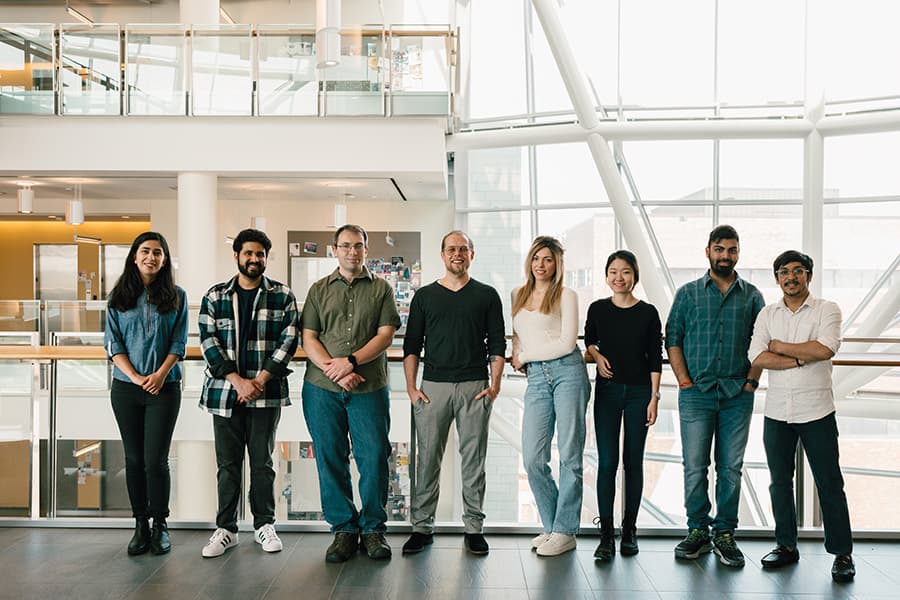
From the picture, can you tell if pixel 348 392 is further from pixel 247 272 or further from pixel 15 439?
pixel 15 439

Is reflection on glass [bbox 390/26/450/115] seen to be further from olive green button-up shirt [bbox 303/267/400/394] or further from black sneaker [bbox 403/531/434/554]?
black sneaker [bbox 403/531/434/554]

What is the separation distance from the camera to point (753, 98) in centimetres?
1581

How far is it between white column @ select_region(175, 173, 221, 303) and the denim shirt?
730 centimetres

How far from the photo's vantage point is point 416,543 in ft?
16.1

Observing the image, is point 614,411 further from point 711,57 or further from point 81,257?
point 81,257

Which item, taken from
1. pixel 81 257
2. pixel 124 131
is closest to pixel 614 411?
pixel 124 131

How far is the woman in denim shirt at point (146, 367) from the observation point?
482cm

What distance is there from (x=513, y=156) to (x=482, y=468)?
1356 cm

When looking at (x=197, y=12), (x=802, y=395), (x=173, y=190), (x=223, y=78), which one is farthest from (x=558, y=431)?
(x=173, y=190)

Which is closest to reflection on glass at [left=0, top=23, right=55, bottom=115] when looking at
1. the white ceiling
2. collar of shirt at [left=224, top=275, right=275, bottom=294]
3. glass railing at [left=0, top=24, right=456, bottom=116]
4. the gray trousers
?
glass railing at [left=0, top=24, right=456, bottom=116]

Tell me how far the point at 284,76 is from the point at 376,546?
8.50 meters

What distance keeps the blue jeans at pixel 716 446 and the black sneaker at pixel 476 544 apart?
3.93 ft

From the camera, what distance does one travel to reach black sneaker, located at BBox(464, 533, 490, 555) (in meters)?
4.88

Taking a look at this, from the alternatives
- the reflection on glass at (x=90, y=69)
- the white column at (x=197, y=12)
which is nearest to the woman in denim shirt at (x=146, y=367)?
the reflection on glass at (x=90, y=69)
